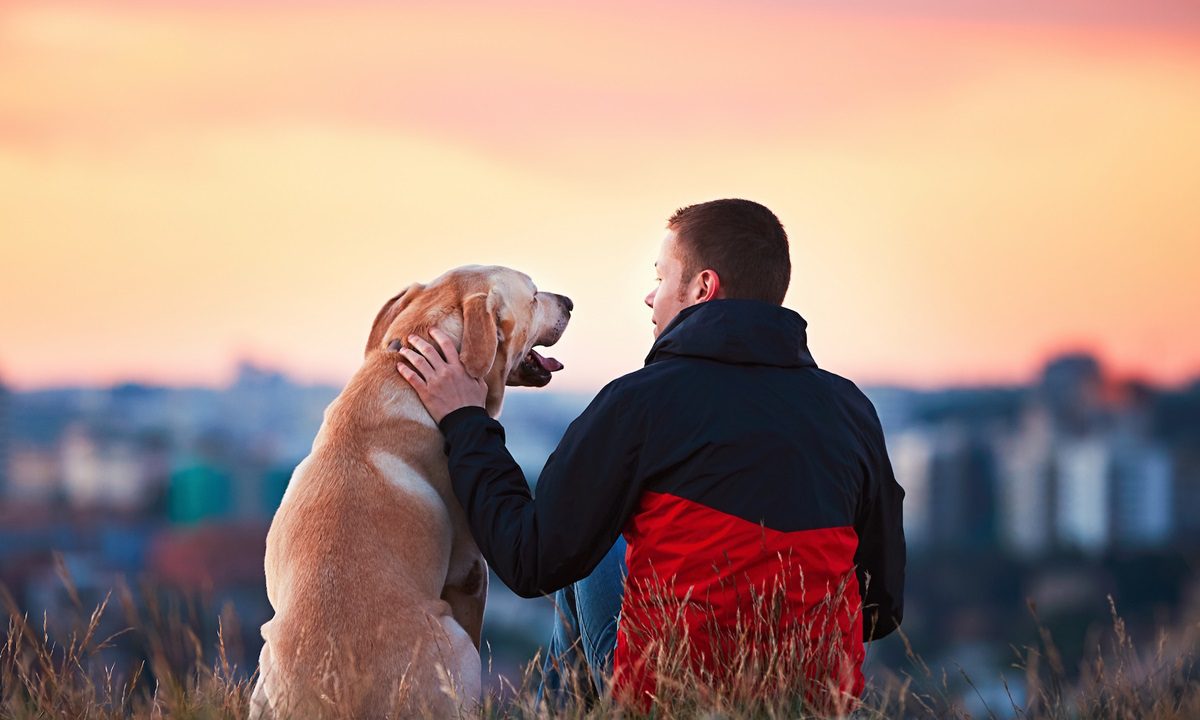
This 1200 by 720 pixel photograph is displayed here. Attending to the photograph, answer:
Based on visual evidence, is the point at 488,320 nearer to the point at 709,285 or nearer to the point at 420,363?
the point at 420,363

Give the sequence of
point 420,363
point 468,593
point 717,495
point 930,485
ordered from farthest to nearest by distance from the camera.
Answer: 1. point 930,485
2. point 420,363
3. point 468,593
4. point 717,495

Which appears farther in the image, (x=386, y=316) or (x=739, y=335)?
(x=386, y=316)

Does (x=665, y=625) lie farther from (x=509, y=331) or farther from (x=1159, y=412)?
→ (x=1159, y=412)

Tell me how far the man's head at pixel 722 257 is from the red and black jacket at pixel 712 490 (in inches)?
8.0

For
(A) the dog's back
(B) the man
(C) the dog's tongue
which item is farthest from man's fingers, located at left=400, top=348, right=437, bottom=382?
(C) the dog's tongue

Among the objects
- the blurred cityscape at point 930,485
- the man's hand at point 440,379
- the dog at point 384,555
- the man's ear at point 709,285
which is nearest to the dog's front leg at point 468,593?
the dog at point 384,555

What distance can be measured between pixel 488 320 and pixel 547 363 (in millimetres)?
498

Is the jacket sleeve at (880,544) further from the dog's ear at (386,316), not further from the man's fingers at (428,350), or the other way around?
the dog's ear at (386,316)

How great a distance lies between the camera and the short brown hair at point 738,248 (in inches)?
156

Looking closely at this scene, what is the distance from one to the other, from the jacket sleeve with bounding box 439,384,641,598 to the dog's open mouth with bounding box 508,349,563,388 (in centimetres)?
101

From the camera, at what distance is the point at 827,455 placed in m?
3.67

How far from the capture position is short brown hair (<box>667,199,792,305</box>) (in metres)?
3.96

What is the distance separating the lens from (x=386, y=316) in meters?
4.80

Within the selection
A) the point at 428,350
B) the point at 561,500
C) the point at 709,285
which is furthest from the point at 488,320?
the point at 561,500
